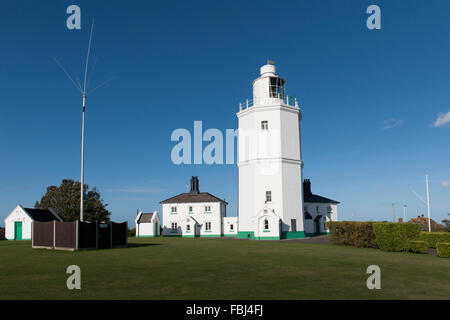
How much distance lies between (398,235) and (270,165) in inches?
832

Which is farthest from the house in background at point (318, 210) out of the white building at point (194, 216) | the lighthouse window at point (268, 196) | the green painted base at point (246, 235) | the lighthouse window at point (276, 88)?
the lighthouse window at point (276, 88)

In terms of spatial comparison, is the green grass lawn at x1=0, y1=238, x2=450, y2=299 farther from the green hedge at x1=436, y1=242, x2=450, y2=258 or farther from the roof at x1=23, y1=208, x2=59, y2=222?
the roof at x1=23, y1=208, x2=59, y2=222

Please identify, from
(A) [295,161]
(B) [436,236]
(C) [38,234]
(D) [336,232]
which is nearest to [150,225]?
(A) [295,161]

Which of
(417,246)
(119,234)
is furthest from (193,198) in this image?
(417,246)

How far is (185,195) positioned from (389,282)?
1919 inches

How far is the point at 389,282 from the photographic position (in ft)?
34.2

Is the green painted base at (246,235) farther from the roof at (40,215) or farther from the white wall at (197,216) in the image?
the roof at (40,215)

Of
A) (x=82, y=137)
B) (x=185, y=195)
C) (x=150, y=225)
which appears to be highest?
(x=82, y=137)

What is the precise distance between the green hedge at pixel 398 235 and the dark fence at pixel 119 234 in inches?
747

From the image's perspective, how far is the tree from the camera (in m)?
59.1

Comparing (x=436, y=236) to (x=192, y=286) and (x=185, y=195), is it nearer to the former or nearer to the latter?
(x=192, y=286)

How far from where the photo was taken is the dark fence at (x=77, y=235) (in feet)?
74.9

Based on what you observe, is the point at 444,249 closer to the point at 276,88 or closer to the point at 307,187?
the point at 276,88
